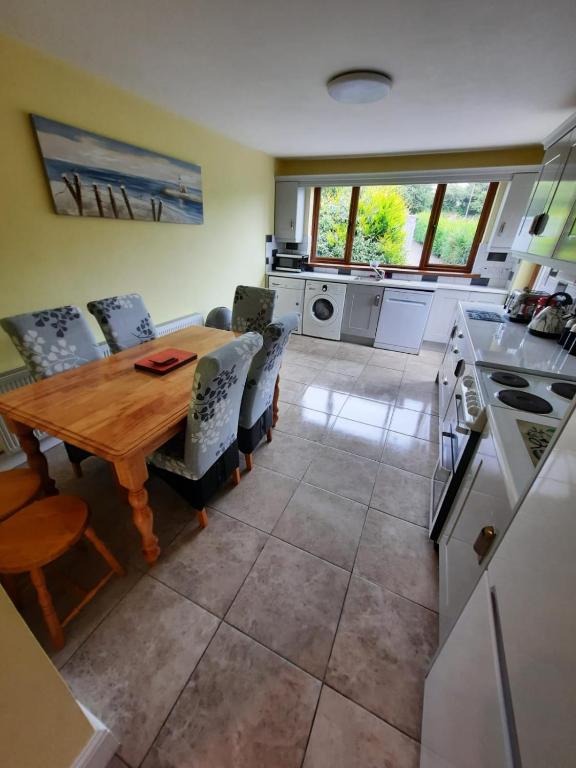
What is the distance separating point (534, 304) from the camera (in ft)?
7.93

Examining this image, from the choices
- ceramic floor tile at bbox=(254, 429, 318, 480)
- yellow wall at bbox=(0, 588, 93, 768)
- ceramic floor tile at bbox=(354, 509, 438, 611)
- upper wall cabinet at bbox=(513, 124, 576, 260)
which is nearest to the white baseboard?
yellow wall at bbox=(0, 588, 93, 768)

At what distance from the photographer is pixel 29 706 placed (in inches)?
27.1

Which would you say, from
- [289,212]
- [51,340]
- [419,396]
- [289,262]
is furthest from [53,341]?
[289,212]

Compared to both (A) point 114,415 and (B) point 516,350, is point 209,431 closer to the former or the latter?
(A) point 114,415

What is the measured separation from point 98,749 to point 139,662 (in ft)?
0.87

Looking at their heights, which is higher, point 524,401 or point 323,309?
point 524,401

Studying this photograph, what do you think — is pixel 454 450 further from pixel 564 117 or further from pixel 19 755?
pixel 564 117

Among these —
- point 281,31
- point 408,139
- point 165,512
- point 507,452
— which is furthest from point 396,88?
point 165,512

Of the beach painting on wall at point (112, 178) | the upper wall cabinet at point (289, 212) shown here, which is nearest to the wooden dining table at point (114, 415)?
the beach painting on wall at point (112, 178)

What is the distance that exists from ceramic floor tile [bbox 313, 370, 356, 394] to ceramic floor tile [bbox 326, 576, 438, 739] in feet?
6.34

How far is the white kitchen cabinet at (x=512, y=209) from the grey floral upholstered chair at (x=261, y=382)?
3241 mm

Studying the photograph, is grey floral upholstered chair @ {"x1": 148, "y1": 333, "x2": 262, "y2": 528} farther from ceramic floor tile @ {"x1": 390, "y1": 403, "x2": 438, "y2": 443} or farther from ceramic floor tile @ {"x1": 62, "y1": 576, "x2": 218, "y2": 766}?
ceramic floor tile @ {"x1": 390, "y1": 403, "x2": 438, "y2": 443}

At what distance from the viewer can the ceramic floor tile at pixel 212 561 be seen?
1361 mm

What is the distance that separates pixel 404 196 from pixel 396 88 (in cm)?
229
